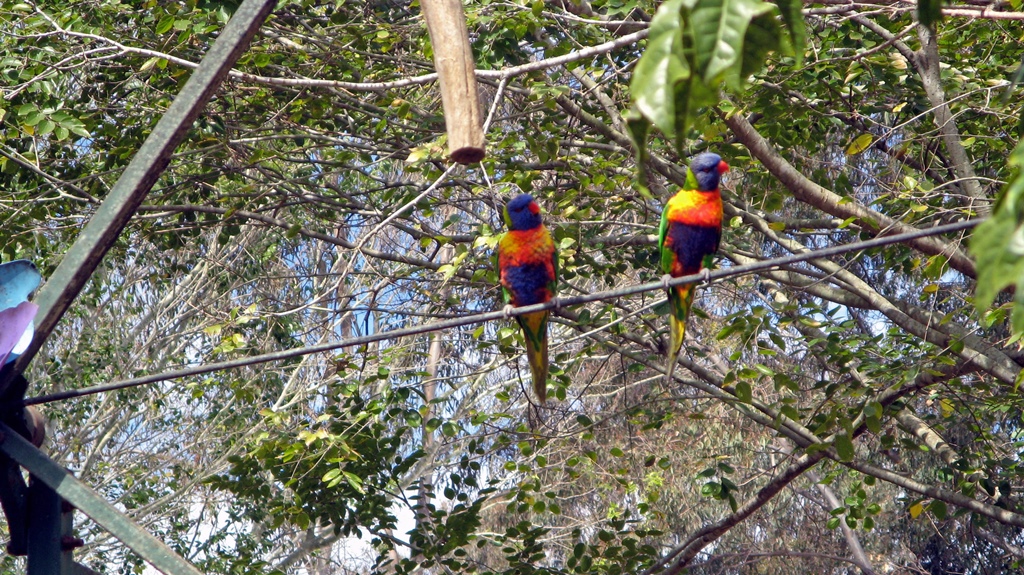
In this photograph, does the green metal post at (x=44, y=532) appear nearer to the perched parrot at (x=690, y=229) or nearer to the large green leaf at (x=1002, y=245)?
the large green leaf at (x=1002, y=245)

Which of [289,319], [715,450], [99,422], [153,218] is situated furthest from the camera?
[715,450]

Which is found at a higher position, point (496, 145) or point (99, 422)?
point (496, 145)

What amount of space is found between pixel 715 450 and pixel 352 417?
5.97m

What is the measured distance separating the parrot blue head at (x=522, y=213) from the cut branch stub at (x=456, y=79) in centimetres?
227

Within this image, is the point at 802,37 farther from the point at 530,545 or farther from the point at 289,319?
the point at 289,319

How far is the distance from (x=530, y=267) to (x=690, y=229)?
Result: 72 centimetres

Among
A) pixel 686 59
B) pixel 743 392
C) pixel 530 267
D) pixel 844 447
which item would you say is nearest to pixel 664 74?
pixel 686 59

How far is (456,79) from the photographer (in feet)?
6.12

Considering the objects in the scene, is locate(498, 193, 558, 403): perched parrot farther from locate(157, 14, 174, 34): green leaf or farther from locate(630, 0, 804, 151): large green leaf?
locate(630, 0, 804, 151): large green leaf

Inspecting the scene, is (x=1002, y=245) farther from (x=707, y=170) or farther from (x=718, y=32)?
(x=707, y=170)

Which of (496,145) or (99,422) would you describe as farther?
(99,422)

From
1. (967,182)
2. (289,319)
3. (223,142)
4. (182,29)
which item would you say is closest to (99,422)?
(289,319)

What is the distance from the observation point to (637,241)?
17.0 ft

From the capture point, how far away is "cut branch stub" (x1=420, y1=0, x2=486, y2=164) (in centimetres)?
184
